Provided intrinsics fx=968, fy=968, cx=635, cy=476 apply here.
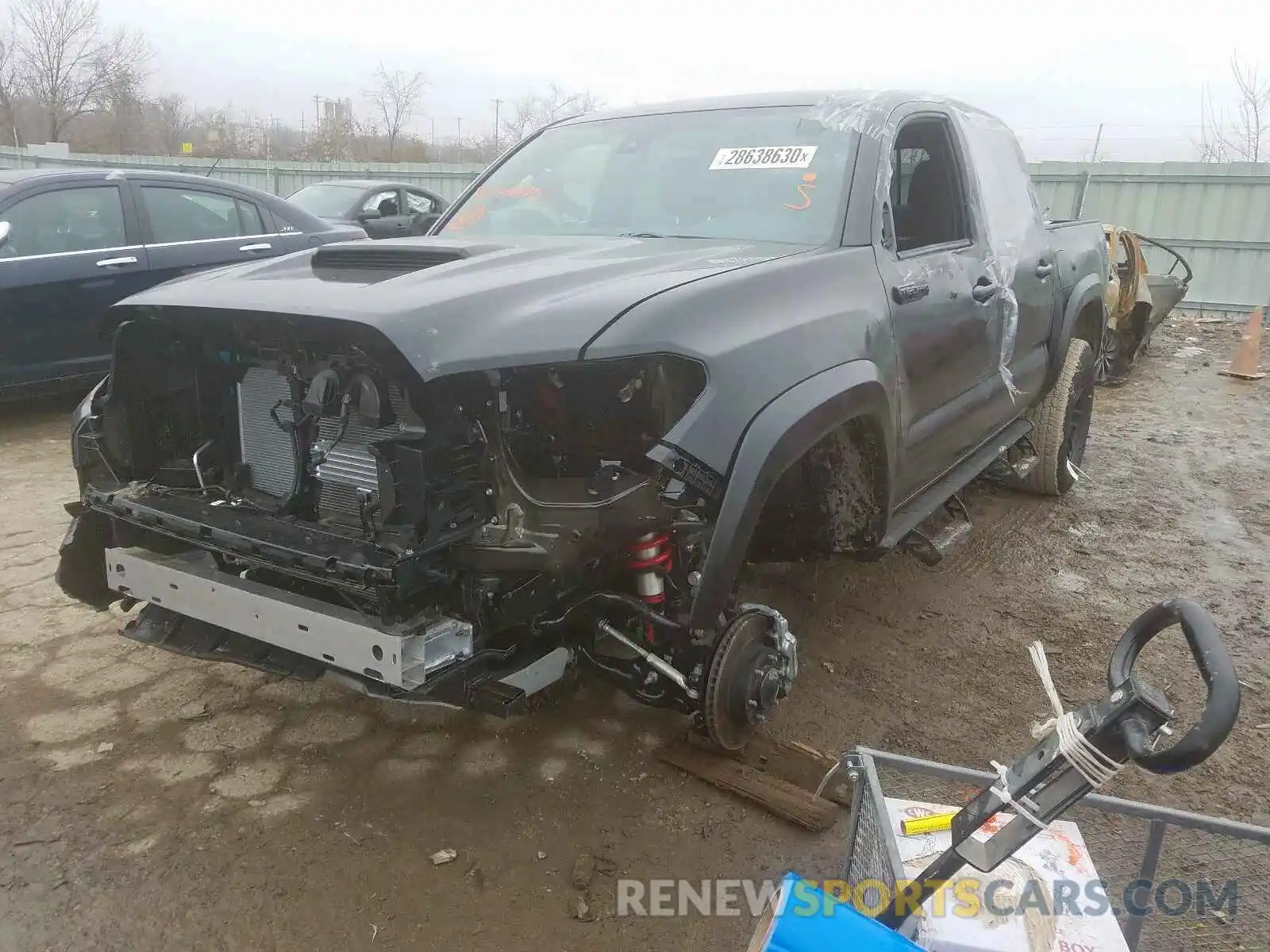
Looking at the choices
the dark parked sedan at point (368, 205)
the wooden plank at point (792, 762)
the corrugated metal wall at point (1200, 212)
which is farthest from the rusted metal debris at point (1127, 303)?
the wooden plank at point (792, 762)

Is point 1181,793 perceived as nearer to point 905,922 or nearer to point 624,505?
point 905,922

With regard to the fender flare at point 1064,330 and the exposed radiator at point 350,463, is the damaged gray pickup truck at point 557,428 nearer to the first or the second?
the exposed radiator at point 350,463

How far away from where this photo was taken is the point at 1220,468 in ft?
20.9

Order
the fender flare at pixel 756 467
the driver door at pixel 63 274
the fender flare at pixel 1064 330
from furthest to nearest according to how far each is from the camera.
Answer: the driver door at pixel 63 274
the fender flare at pixel 1064 330
the fender flare at pixel 756 467

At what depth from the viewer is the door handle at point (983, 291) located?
3662mm

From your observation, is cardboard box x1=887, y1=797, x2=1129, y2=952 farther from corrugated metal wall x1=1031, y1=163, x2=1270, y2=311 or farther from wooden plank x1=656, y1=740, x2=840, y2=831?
corrugated metal wall x1=1031, y1=163, x2=1270, y2=311

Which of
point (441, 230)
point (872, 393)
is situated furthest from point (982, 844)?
point (441, 230)

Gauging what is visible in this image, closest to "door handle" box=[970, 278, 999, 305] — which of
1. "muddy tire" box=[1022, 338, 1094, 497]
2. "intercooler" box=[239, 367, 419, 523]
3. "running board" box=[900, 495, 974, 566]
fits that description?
"running board" box=[900, 495, 974, 566]

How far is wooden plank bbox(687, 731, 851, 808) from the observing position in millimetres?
2809

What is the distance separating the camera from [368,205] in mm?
10320

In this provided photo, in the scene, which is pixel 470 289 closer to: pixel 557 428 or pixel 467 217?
pixel 557 428

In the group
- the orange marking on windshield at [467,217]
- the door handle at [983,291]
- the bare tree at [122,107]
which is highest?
the bare tree at [122,107]

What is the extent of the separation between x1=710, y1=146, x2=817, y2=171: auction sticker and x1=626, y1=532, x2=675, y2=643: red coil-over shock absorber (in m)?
1.50

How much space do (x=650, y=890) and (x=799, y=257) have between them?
5.80 ft
